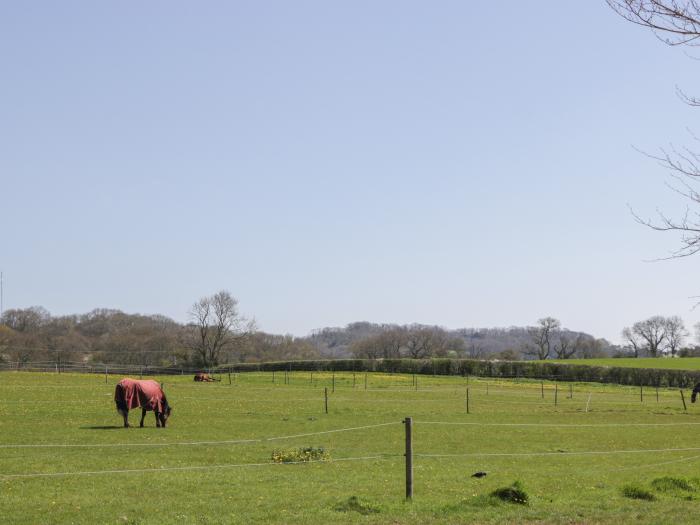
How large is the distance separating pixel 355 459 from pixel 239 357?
124 meters

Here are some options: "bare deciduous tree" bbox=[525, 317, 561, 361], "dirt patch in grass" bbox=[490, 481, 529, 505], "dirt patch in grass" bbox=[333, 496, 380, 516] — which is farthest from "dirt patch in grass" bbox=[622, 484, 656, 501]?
"bare deciduous tree" bbox=[525, 317, 561, 361]

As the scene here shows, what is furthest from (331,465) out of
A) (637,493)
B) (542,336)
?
(542,336)

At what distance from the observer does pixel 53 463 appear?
18.8 m

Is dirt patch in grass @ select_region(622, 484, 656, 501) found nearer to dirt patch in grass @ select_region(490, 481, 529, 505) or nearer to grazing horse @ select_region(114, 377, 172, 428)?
dirt patch in grass @ select_region(490, 481, 529, 505)

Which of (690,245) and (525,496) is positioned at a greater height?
(690,245)

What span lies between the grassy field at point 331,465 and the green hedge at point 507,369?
4391 cm

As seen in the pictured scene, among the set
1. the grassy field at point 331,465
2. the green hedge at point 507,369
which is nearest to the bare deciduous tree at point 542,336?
the green hedge at point 507,369

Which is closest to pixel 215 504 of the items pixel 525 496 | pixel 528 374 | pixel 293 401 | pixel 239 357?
pixel 525 496

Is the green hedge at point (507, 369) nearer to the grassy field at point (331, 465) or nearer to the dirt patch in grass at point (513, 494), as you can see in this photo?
the grassy field at point (331, 465)

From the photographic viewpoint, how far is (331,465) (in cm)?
1989

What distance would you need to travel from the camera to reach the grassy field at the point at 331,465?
39.5 ft

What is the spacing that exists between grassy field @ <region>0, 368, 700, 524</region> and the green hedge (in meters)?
43.9

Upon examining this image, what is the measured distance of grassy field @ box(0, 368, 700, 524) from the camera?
1203 cm

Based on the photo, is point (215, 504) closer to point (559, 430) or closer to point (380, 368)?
point (559, 430)
